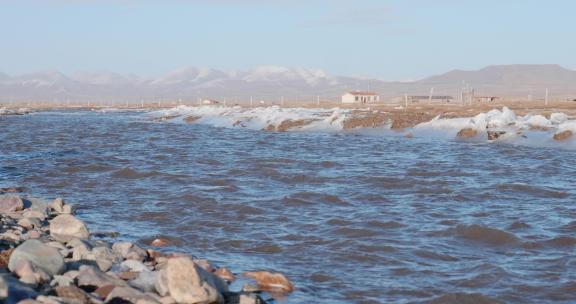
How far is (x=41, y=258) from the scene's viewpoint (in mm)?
7531

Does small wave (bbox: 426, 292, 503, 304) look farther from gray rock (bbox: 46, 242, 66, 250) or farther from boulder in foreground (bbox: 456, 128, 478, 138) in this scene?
boulder in foreground (bbox: 456, 128, 478, 138)

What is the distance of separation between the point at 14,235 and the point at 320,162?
533 inches

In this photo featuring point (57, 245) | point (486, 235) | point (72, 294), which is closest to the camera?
point (72, 294)

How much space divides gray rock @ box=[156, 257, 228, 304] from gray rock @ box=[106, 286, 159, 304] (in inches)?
11.3

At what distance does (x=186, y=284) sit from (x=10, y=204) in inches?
257

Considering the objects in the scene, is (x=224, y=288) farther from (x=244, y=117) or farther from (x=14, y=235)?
(x=244, y=117)

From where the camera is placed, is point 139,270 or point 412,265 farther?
point 412,265

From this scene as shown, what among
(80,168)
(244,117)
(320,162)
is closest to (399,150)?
(320,162)

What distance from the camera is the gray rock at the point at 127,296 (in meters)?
6.68

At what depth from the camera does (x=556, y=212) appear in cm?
1299

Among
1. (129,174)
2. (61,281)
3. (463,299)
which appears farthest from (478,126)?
(61,281)

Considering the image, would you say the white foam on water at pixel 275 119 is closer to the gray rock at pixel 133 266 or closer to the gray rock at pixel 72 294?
the gray rock at pixel 133 266

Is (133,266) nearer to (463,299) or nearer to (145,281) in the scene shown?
(145,281)

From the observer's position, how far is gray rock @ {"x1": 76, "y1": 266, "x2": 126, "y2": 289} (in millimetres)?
7137
